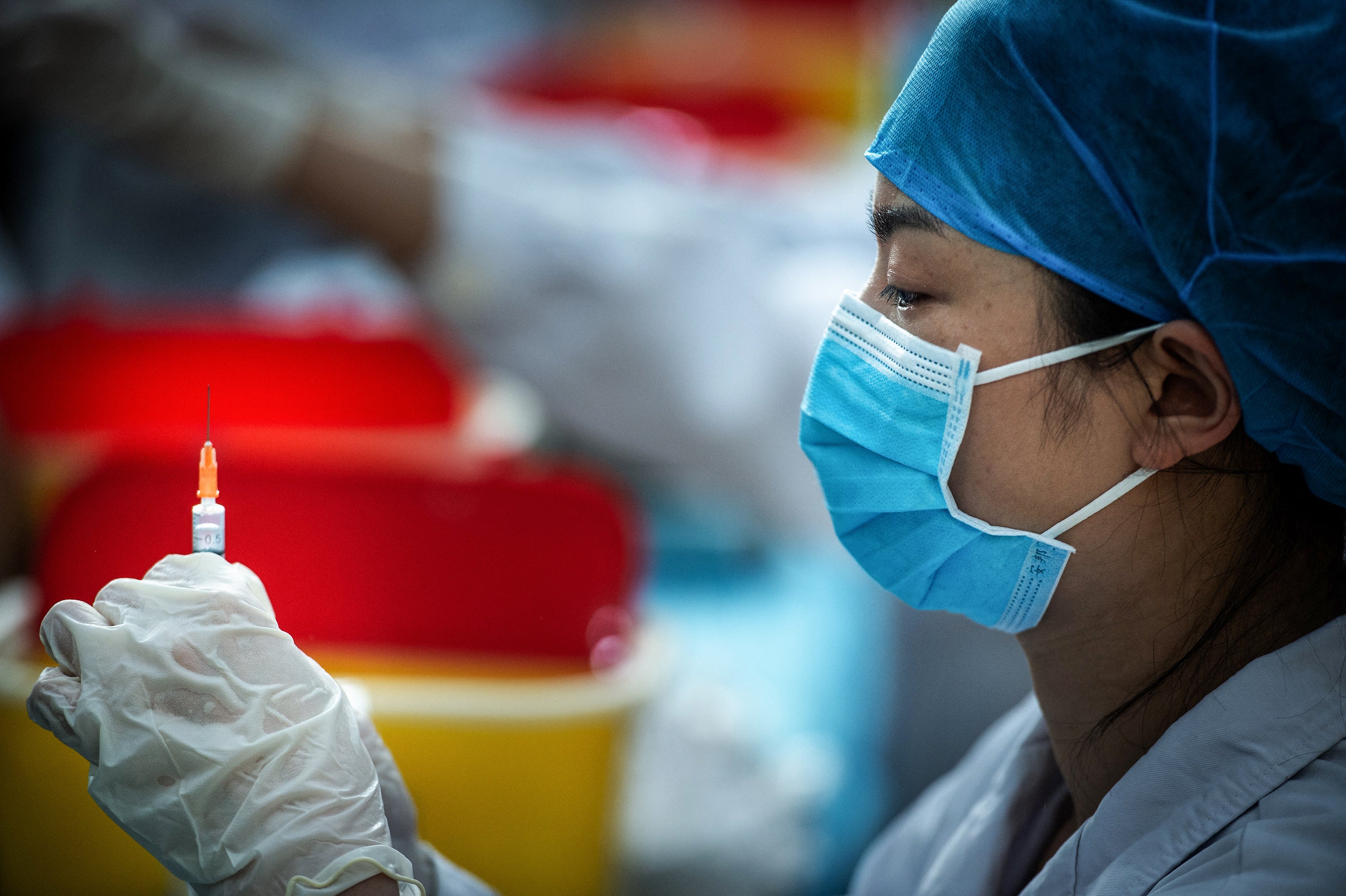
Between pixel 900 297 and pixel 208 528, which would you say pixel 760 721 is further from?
pixel 208 528

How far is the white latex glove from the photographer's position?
2.25ft

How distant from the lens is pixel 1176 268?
798 millimetres

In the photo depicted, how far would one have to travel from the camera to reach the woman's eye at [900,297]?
2.98 ft

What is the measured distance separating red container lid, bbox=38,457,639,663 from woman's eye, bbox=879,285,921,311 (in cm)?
59

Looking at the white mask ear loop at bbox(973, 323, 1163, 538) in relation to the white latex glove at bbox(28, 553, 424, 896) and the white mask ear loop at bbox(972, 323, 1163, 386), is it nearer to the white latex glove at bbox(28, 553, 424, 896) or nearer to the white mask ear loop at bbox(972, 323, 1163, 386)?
the white mask ear loop at bbox(972, 323, 1163, 386)

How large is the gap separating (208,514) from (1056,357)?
65 cm

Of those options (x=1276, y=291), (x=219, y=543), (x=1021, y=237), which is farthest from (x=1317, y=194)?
(x=219, y=543)

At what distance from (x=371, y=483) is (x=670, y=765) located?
84 cm

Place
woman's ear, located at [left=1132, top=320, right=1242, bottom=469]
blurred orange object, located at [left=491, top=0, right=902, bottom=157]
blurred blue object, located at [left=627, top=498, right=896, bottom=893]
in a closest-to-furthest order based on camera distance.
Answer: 1. woman's ear, located at [left=1132, top=320, right=1242, bottom=469]
2. blurred blue object, located at [left=627, top=498, right=896, bottom=893]
3. blurred orange object, located at [left=491, top=0, right=902, bottom=157]

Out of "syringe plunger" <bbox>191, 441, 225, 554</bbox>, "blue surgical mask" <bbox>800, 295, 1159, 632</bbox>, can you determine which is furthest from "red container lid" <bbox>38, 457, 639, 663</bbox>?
"blue surgical mask" <bbox>800, 295, 1159, 632</bbox>

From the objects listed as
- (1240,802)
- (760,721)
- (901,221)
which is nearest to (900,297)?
(901,221)

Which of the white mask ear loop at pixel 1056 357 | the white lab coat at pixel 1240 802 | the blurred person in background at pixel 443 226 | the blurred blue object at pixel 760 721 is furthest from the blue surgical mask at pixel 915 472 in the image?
the blurred person in background at pixel 443 226

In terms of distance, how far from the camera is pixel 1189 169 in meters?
0.79

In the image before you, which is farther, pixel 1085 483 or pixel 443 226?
pixel 443 226
